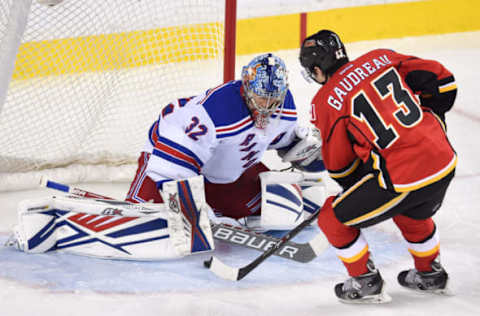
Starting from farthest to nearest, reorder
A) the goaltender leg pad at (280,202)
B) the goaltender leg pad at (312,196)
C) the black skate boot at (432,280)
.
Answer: the goaltender leg pad at (312,196) < the goaltender leg pad at (280,202) < the black skate boot at (432,280)

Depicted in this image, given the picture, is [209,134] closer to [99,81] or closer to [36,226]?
[36,226]

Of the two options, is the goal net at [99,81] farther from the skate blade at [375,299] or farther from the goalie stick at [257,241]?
the skate blade at [375,299]

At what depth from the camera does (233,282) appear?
2125 millimetres

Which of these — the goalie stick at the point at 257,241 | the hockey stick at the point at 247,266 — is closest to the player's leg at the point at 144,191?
the goalie stick at the point at 257,241

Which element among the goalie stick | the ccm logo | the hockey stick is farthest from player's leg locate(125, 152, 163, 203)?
the hockey stick

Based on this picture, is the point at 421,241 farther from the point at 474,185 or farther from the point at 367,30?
the point at 367,30

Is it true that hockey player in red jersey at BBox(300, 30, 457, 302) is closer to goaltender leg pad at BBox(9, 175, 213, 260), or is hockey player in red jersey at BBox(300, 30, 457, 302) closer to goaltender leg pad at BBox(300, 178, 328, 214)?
goaltender leg pad at BBox(9, 175, 213, 260)

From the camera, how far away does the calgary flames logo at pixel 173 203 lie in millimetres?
2252

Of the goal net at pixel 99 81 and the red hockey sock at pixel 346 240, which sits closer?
the red hockey sock at pixel 346 240

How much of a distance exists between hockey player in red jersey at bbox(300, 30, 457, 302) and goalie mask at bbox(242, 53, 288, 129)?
1.12 feet

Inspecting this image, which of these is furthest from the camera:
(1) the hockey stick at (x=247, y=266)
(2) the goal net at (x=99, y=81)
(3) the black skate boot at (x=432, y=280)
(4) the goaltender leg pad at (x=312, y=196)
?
(2) the goal net at (x=99, y=81)

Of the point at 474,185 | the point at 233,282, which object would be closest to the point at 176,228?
the point at 233,282

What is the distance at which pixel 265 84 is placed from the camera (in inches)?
86.9

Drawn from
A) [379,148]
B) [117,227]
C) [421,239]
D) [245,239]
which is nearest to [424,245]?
[421,239]
